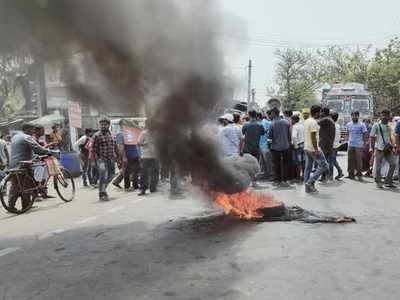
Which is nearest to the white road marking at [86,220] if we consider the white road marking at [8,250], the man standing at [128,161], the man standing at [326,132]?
the white road marking at [8,250]

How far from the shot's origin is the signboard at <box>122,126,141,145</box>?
Result: 426 inches

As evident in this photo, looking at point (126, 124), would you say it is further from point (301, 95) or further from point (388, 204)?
point (301, 95)

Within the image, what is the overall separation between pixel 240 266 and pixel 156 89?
9.78ft

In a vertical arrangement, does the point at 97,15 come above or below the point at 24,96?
above

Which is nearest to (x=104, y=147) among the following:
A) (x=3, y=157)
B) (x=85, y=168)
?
(x=3, y=157)

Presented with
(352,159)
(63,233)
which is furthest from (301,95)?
(63,233)

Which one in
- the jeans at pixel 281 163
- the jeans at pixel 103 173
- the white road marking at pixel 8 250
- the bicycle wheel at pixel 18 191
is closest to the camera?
the white road marking at pixel 8 250

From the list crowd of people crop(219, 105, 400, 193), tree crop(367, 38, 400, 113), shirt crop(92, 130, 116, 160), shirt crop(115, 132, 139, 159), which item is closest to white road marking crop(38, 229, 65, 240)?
shirt crop(92, 130, 116, 160)

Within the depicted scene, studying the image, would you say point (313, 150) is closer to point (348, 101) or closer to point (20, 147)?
point (20, 147)

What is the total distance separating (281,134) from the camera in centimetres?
1027

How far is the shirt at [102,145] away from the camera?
9.79m

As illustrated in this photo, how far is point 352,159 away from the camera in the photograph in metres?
11.6

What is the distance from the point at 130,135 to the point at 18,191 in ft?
10.2

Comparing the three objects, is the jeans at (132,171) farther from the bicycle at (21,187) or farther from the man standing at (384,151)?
the man standing at (384,151)
